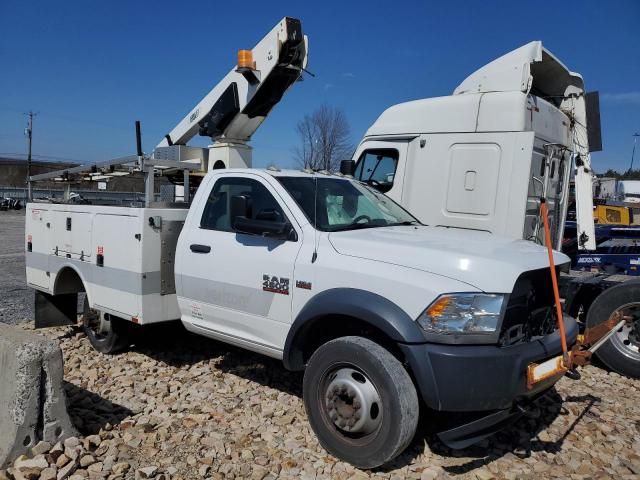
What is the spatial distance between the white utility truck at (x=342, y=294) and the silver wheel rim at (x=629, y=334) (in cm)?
203

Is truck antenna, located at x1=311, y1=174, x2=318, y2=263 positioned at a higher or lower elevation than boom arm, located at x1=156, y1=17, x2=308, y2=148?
lower

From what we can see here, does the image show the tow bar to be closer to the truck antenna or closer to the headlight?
the headlight

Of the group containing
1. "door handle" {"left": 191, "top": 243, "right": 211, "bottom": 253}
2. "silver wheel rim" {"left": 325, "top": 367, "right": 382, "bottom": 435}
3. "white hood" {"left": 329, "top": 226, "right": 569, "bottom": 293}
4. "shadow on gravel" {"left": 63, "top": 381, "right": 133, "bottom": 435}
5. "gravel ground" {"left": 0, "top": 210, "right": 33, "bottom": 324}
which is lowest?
"gravel ground" {"left": 0, "top": 210, "right": 33, "bottom": 324}

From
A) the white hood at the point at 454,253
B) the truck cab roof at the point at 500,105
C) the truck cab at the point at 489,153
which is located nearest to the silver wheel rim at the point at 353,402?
the white hood at the point at 454,253

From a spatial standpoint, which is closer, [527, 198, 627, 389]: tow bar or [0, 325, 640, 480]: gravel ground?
[527, 198, 627, 389]: tow bar

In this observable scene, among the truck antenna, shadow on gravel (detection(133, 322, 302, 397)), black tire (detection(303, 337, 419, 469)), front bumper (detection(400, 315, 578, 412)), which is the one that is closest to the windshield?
the truck antenna

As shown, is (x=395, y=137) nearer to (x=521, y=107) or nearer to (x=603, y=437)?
(x=521, y=107)

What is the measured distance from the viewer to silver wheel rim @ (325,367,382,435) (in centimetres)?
340

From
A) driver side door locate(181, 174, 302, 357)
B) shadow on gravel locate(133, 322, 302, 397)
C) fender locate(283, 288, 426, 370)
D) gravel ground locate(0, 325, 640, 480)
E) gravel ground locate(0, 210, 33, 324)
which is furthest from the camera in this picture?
gravel ground locate(0, 210, 33, 324)

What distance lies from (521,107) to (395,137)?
1559mm

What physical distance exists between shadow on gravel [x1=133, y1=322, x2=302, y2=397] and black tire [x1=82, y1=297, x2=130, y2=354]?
228mm

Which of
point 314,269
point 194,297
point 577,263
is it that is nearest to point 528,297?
point 314,269

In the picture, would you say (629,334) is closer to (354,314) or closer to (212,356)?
(354,314)

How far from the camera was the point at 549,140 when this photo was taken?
641 cm
